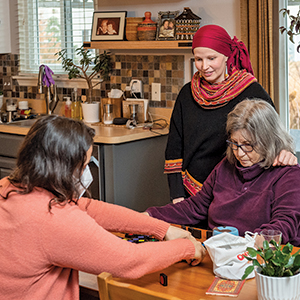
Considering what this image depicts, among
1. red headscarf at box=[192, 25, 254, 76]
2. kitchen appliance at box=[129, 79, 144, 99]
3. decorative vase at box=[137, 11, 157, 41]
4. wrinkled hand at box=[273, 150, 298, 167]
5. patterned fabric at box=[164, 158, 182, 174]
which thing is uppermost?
decorative vase at box=[137, 11, 157, 41]

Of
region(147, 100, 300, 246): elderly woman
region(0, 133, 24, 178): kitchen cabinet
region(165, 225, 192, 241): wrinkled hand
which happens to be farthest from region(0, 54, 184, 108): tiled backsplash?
region(165, 225, 192, 241): wrinkled hand

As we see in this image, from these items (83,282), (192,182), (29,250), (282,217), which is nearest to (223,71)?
(192,182)

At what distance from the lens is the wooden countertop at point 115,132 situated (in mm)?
2887

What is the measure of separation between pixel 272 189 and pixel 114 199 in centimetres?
147

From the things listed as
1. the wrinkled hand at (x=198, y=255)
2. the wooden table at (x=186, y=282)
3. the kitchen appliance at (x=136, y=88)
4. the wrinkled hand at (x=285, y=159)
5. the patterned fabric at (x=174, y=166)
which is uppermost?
the kitchen appliance at (x=136, y=88)

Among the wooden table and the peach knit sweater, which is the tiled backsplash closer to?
the wooden table

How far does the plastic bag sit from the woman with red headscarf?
0.91m

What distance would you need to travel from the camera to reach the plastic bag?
1.30 meters

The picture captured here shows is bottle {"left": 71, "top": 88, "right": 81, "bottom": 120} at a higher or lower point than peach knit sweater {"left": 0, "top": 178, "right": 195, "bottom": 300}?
higher

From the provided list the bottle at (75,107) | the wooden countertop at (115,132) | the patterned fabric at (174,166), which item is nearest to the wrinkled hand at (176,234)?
the patterned fabric at (174,166)

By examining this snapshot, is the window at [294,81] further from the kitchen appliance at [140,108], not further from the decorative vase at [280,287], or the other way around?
the decorative vase at [280,287]

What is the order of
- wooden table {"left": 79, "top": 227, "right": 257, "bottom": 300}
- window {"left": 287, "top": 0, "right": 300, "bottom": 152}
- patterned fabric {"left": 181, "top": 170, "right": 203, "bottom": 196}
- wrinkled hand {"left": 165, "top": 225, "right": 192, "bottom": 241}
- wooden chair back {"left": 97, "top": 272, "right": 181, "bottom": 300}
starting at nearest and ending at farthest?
wooden chair back {"left": 97, "top": 272, "right": 181, "bottom": 300} → wooden table {"left": 79, "top": 227, "right": 257, "bottom": 300} → wrinkled hand {"left": 165, "top": 225, "right": 192, "bottom": 241} → patterned fabric {"left": 181, "top": 170, "right": 203, "bottom": 196} → window {"left": 287, "top": 0, "right": 300, "bottom": 152}

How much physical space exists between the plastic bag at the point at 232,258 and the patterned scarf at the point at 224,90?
96cm

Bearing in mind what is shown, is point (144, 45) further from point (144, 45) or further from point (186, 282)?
point (186, 282)
